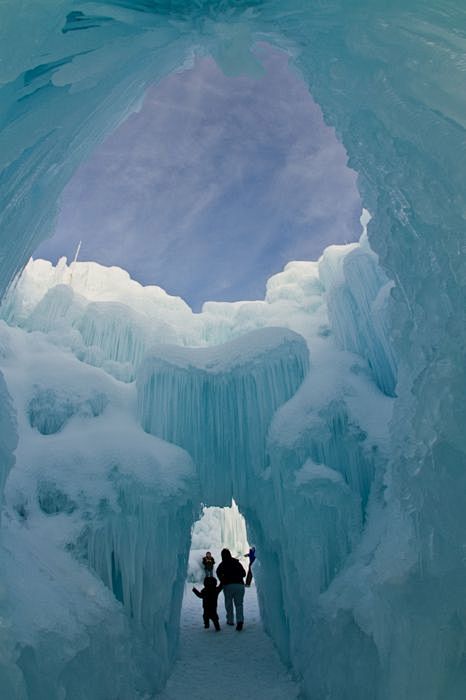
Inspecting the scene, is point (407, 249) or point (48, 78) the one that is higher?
point (48, 78)

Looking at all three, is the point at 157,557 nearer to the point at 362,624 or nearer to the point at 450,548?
the point at 362,624

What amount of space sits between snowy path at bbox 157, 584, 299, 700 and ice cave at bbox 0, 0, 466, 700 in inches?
5.5

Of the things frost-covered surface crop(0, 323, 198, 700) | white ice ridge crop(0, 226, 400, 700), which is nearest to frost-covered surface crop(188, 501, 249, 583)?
white ice ridge crop(0, 226, 400, 700)

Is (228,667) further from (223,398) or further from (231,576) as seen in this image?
(223,398)

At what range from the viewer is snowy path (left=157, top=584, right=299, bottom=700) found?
255 inches

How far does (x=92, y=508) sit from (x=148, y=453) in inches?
48.6

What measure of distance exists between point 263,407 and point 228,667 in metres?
3.85

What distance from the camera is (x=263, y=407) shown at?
915cm

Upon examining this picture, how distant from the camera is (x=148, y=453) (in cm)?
785

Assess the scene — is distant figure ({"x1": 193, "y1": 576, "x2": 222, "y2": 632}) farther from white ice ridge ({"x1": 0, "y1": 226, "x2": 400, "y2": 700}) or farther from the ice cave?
white ice ridge ({"x1": 0, "y1": 226, "x2": 400, "y2": 700})

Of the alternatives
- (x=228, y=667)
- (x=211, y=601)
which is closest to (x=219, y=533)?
(x=211, y=601)

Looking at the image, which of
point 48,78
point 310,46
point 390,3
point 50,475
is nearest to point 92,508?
point 50,475

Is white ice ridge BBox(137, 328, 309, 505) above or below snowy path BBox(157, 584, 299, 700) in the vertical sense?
above

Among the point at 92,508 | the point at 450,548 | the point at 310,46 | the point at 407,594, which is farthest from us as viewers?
the point at 92,508
